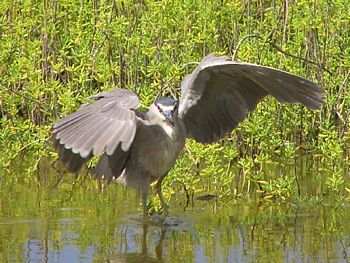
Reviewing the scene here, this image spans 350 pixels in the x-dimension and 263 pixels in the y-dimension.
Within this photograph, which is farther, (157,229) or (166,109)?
(157,229)

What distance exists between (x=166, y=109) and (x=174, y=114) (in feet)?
0.50

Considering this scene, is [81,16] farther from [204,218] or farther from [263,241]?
[263,241]

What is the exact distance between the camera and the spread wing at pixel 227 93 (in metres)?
7.29

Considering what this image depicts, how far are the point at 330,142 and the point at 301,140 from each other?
3.42 ft

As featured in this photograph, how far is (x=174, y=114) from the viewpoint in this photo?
7.42 m

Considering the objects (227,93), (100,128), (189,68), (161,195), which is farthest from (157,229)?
(189,68)

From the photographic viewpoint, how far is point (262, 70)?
282 inches

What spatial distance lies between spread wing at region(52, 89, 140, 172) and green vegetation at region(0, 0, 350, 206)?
1232 mm

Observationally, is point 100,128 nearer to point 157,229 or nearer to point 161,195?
point 157,229

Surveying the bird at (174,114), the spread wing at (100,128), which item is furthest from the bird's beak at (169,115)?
the spread wing at (100,128)

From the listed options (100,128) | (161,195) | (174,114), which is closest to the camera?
(100,128)

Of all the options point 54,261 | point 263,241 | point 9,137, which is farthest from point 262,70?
point 9,137

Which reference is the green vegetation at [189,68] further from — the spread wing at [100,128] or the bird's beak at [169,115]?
the spread wing at [100,128]

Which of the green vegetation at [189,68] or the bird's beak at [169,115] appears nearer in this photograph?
the bird's beak at [169,115]
